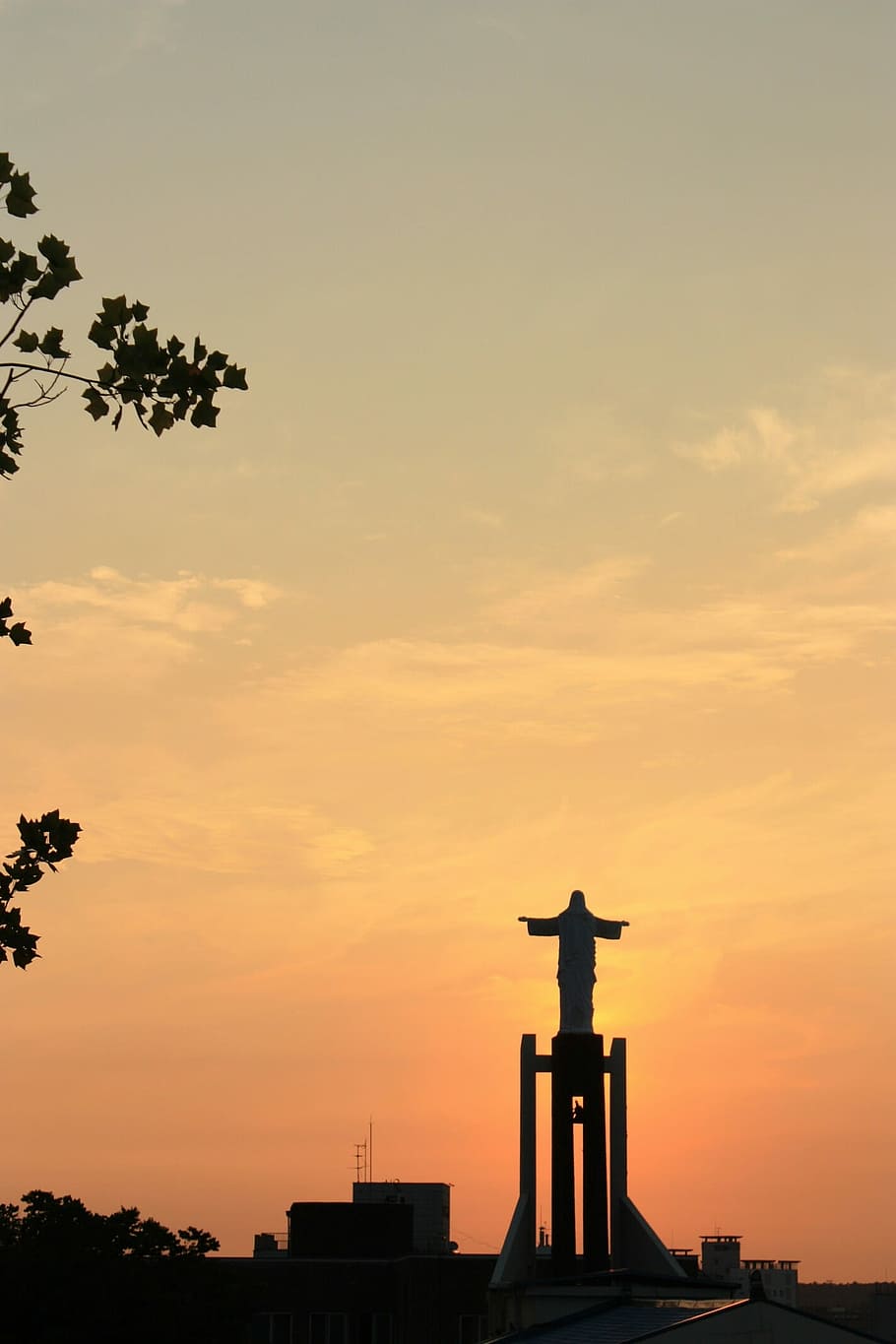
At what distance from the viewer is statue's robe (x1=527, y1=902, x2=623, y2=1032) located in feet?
175

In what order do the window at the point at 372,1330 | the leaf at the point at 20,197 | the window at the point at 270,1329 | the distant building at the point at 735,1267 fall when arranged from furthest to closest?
the distant building at the point at 735,1267 → the window at the point at 372,1330 → the window at the point at 270,1329 → the leaf at the point at 20,197

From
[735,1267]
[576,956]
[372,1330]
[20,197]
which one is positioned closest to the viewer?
[20,197]

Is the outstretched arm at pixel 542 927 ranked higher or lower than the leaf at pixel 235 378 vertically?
higher

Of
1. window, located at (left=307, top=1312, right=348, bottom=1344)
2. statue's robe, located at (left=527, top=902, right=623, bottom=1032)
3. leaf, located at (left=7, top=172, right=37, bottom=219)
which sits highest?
statue's robe, located at (left=527, top=902, right=623, bottom=1032)

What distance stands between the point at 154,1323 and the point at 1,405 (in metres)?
48.4

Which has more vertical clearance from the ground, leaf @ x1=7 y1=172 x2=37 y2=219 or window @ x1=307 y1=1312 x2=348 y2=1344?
window @ x1=307 y1=1312 x2=348 y2=1344

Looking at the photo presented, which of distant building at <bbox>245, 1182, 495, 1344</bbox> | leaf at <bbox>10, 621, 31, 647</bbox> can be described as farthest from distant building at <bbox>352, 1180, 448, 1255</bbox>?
leaf at <bbox>10, 621, 31, 647</bbox>

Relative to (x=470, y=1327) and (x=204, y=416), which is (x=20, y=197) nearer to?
(x=204, y=416)

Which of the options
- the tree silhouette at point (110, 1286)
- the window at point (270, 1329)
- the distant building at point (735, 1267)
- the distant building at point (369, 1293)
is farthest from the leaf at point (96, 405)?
the distant building at point (735, 1267)

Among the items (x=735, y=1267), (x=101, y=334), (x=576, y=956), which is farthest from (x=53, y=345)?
(x=735, y=1267)

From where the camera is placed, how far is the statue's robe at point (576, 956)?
175ft

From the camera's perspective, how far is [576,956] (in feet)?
176

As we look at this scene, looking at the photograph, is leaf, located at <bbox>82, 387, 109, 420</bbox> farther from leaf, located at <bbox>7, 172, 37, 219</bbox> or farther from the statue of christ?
the statue of christ

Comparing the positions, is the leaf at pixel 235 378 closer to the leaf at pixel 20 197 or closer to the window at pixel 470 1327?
the leaf at pixel 20 197
